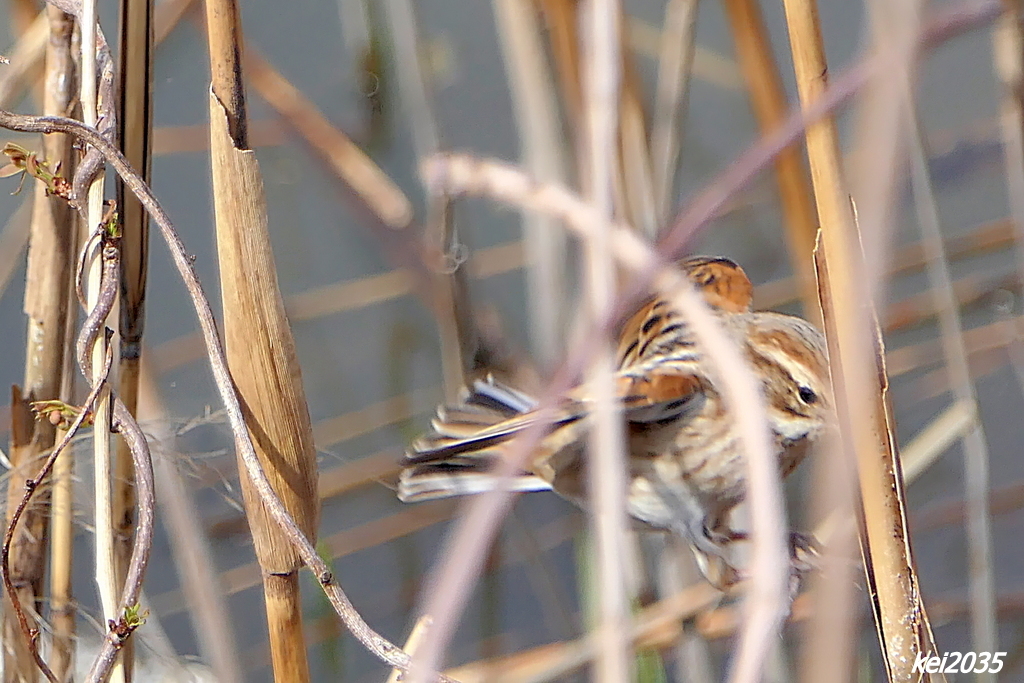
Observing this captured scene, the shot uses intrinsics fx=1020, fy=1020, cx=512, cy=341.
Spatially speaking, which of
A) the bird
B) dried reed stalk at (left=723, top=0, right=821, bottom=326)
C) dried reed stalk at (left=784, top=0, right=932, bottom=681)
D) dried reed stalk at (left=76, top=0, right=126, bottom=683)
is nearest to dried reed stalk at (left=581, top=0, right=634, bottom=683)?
dried reed stalk at (left=784, top=0, right=932, bottom=681)

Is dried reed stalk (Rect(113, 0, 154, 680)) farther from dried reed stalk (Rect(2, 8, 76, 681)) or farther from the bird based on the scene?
the bird

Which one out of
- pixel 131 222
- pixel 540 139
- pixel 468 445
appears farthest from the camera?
pixel 540 139

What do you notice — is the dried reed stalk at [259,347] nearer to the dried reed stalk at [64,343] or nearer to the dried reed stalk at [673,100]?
the dried reed stalk at [64,343]

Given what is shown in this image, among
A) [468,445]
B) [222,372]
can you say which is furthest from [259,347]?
[468,445]

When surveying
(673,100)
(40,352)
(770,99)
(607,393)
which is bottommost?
(607,393)

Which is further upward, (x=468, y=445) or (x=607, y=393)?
(x=468, y=445)

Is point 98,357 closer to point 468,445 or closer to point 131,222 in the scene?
point 131,222
